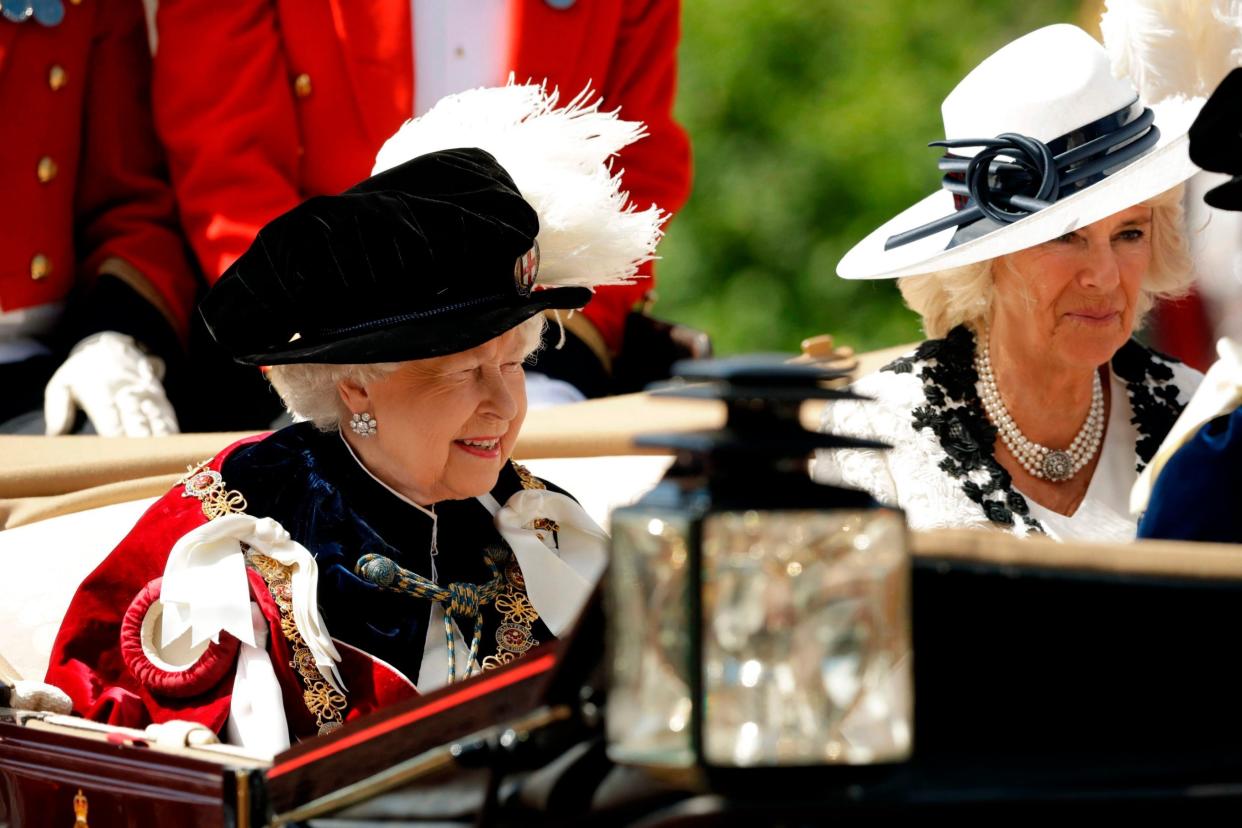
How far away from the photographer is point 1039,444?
2.61m

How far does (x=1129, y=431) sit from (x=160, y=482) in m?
1.37

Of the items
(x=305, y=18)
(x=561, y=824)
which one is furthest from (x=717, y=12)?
(x=561, y=824)

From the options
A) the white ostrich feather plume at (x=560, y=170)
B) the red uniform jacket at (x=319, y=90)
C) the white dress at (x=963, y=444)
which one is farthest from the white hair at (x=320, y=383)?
the red uniform jacket at (x=319, y=90)

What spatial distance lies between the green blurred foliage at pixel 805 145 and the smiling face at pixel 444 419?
802cm

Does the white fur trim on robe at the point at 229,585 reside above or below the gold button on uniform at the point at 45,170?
below

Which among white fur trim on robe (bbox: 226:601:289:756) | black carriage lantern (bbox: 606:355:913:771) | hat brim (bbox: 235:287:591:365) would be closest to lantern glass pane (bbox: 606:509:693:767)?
black carriage lantern (bbox: 606:355:913:771)

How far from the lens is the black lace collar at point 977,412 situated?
255cm

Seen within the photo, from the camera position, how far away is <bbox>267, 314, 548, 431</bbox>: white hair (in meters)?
2.10

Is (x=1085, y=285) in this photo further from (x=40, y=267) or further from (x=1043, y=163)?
(x=40, y=267)

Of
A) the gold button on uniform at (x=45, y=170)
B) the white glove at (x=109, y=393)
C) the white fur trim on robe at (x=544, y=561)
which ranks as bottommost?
the white fur trim on robe at (x=544, y=561)

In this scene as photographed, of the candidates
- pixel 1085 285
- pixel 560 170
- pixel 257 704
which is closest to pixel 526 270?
pixel 560 170

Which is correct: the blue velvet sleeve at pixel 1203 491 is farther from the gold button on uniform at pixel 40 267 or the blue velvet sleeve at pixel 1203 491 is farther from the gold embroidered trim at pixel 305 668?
the gold button on uniform at pixel 40 267

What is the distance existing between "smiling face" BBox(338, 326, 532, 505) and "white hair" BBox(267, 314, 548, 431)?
15mm

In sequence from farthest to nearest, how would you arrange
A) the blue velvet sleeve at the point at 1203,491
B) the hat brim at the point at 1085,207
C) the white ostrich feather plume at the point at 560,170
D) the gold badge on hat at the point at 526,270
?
the hat brim at the point at 1085,207, the white ostrich feather plume at the point at 560,170, the gold badge on hat at the point at 526,270, the blue velvet sleeve at the point at 1203,491
